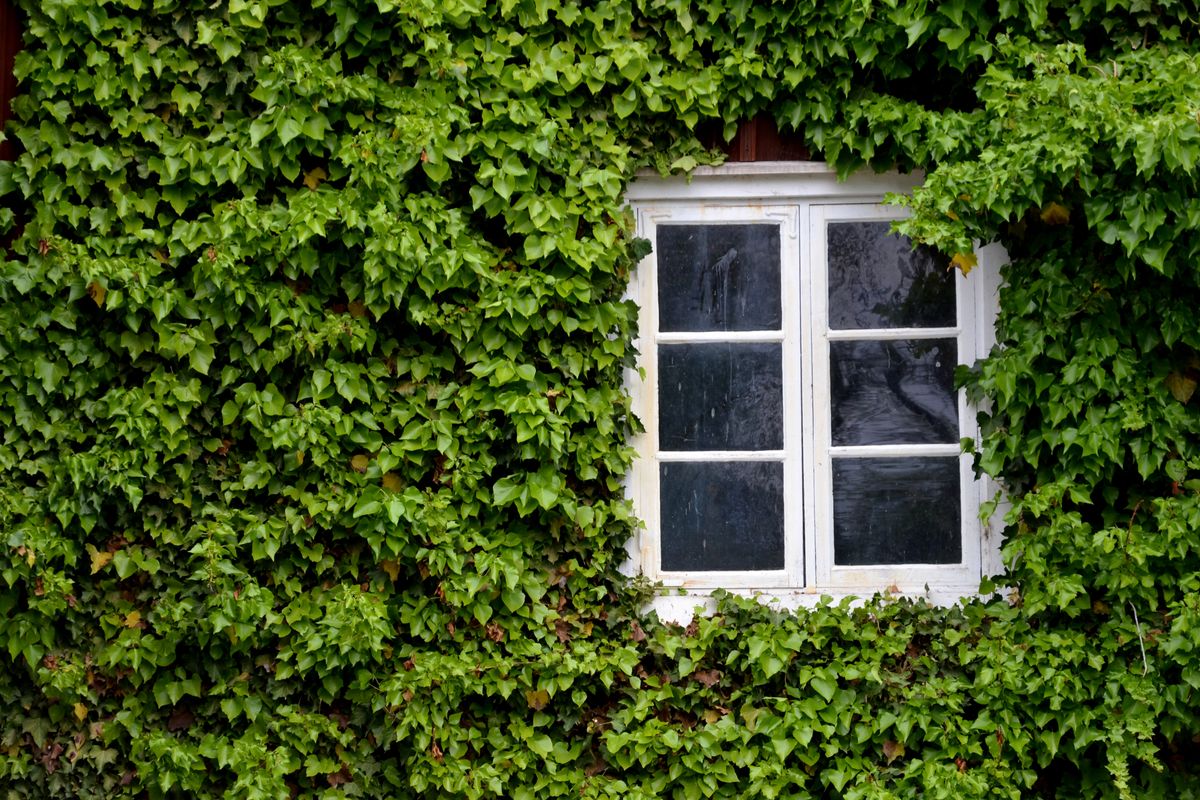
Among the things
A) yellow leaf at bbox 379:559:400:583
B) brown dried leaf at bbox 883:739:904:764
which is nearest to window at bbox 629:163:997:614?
brown dried leaf at bbox 883:739:904:764

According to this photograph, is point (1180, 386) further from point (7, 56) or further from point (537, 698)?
point (7, 56)

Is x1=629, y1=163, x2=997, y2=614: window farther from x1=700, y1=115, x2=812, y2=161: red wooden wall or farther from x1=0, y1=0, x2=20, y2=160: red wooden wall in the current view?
x1=0, y1=0, x2=20, y2=160: red wooden wall

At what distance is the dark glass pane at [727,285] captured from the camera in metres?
4.05

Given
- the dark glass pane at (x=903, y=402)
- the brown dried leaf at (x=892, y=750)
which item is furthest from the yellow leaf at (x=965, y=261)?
the brown dried leaf at (x=892, y=750)

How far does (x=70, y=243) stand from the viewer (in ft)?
12.6

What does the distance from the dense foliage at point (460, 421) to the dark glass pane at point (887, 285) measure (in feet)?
0.81

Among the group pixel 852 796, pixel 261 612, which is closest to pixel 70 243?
pixel 261 612

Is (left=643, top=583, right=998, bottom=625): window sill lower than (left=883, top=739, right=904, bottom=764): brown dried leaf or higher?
higher

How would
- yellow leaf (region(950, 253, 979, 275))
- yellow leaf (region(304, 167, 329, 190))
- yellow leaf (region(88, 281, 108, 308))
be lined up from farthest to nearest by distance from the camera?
yellow leaf (region(304, 167, 329, 190)), yellow leaf (region(88, 281, 108, 308)), yellow leaf (region(950, 253, 979, 275))

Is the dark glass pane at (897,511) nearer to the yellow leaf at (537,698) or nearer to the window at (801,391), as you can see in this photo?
the window at (801,391)

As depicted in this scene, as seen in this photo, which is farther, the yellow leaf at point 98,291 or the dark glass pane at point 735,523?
the dark glass pane at point 735,523

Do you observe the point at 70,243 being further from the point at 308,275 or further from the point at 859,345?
the point at 859,345

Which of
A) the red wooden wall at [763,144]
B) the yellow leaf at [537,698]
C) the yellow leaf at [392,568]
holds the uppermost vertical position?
the red wooden wall at [763,144]

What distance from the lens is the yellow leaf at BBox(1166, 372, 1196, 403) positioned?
12.3 ft
